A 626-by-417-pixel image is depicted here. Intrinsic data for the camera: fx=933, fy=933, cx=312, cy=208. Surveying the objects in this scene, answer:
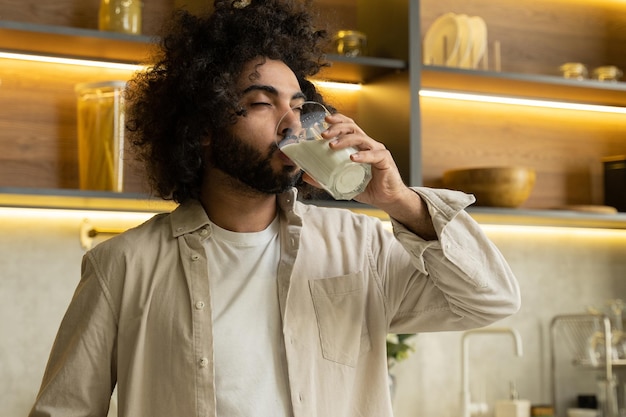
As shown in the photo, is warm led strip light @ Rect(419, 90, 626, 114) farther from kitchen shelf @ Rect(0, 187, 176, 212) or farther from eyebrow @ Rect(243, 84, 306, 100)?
eyebrow @ Rect(243, 84, 306, 100)

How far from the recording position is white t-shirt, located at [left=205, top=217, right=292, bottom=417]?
4.95ft

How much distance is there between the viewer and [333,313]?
163 cm

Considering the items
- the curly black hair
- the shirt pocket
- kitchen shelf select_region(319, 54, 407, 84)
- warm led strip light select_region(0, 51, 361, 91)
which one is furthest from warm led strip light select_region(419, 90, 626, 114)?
A: the shirt pocket

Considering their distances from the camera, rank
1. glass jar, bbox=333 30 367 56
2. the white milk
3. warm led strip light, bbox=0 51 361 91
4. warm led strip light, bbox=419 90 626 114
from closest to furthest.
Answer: the white milk, warm led strip light, bbox=0 51 361 91, glass jar, bbox=333 30 367 56, warm led strip light, bbox=419 90 626 114

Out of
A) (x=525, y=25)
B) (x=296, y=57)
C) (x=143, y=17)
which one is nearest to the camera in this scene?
(x=296, y=57)

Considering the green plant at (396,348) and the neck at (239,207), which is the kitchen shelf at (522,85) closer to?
the green plant at (396,348)

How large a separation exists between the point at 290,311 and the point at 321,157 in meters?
0.30

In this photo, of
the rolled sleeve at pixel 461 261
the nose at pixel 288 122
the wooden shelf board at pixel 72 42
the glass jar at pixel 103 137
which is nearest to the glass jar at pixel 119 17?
the wooden shelf board at pixel 72 42

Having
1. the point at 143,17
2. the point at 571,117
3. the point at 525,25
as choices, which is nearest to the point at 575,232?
the point at 571,117

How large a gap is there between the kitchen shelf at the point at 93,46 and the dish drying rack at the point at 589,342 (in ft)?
3.92

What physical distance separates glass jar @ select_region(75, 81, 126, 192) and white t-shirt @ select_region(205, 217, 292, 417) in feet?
3.53

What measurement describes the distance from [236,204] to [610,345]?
2.08m

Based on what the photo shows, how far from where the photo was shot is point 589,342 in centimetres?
331

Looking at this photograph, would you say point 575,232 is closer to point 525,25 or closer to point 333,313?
point 525,25
